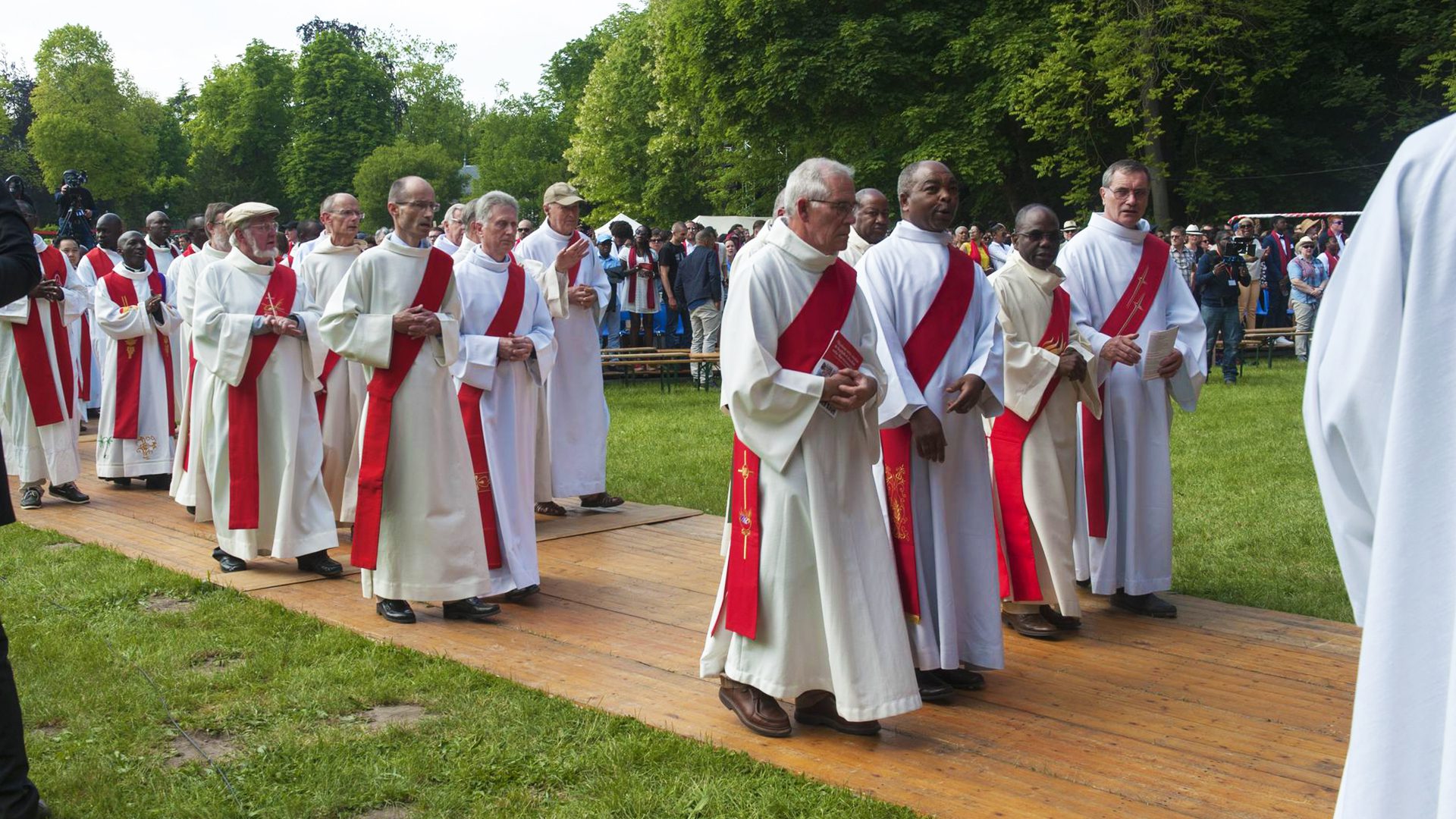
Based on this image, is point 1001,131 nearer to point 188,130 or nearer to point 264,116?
point 264,116

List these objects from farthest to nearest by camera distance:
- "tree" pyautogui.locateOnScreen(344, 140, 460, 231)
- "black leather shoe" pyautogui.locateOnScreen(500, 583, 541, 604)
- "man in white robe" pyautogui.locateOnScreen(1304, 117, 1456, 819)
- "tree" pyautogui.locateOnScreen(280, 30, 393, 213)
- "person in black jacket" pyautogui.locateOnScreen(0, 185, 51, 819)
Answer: "tree" pyautogui.locateOnScreen(280, 30, 393, 213) → "tree" pyautogui.locateOnScreen(344, 140, 460, 231) → "black leather shoe" pyautogui.locateOnScreen(500, 583, 541, 604) → "person in black jacket" pyautogui.locateOnScreen(0, 185, 51, 819) → "man in white robe" pyautogui.locateOnScreen(1304, 117, 1456, 819)

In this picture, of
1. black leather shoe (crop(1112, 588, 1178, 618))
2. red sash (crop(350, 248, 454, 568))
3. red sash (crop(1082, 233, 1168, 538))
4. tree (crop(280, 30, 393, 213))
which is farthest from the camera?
tree (crop(280, 30, 393, 213))

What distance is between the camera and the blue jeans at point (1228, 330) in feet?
58.8

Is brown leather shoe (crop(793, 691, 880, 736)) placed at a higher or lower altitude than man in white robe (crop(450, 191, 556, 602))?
lower

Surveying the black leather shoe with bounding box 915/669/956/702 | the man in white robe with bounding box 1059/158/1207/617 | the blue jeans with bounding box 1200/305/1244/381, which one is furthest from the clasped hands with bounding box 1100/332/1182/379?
the blue jeans with bounding box 1200/305/1244/381

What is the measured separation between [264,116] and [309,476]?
6801cm

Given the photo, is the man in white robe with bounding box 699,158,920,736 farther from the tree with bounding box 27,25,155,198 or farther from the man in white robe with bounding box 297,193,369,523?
the tree with bounding box 27,25,155,198

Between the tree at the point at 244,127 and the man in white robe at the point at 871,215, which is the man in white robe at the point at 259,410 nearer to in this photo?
the man in white robe at the point at 871,215

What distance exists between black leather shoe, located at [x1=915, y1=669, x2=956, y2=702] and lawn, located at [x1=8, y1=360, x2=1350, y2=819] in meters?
1.10

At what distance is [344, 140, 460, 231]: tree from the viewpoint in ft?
202

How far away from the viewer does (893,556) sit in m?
5.37

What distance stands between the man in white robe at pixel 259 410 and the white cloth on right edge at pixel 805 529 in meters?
3.92

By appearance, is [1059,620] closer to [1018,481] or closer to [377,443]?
[1018,481]

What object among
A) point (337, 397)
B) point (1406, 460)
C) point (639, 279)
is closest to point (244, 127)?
point (639, 279)
